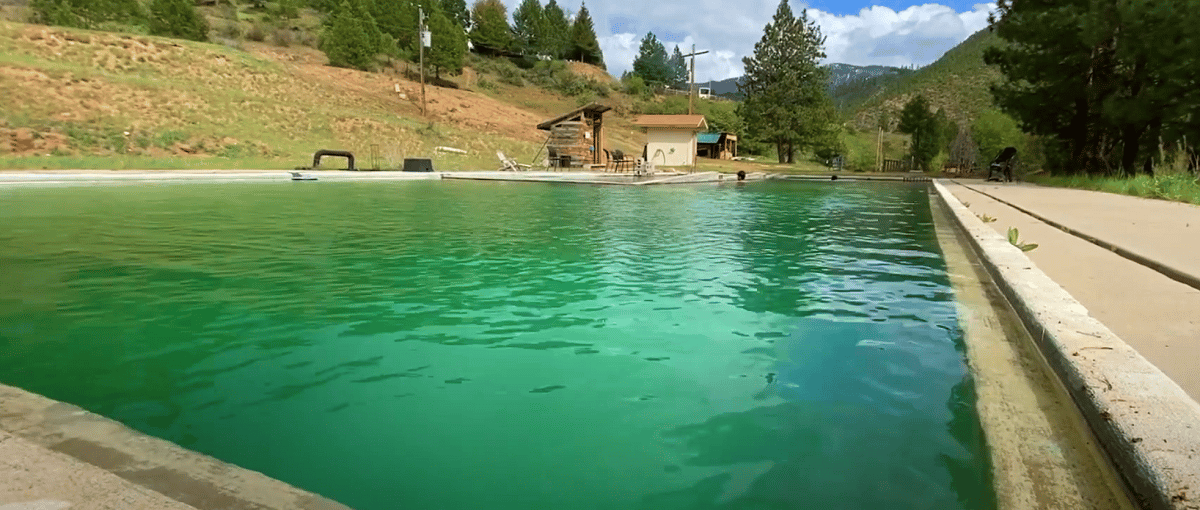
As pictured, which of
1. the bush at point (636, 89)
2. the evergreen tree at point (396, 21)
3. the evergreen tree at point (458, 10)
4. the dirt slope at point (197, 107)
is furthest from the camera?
the evergreen tree at point (458, 10)

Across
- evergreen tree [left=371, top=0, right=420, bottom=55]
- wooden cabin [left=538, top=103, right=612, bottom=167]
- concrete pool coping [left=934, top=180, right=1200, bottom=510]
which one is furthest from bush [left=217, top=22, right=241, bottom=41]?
concrete pool coping [left=934, top=180, right=1200, bottom=510]

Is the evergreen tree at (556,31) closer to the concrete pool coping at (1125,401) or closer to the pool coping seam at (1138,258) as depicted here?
the pool coping seam at (1138,258)

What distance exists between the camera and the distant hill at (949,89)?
96.7m

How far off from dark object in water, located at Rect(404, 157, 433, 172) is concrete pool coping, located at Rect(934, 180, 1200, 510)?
25.5 metres

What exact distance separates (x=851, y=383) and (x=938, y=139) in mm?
51306

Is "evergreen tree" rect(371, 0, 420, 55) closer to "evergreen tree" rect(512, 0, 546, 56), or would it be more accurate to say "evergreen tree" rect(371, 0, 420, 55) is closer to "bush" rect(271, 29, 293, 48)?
"bush" rect(271, 29, 293, 48)

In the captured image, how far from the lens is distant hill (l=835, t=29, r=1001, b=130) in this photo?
96.7m

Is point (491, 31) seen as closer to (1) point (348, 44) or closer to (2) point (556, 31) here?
(2) point (556, 31)

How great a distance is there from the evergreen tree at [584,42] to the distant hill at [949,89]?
4052 cm

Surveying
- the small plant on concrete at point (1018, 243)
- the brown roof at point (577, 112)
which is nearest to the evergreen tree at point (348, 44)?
the brown roof at point (577, 112)

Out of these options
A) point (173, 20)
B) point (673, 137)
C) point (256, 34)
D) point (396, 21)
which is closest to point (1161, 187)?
point (673, 137)

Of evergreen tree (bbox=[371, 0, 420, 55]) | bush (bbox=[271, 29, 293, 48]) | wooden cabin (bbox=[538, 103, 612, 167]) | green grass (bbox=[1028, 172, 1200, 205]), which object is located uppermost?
evergreen tree (bbox=[371, 0, 420, 55])

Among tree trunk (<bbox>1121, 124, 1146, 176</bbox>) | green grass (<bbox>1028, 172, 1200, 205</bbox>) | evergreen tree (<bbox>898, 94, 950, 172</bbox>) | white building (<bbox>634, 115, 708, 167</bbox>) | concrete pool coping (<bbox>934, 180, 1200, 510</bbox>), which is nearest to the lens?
concrete pool coping (<bbox>934, 180, 1200, 510</bbox>)

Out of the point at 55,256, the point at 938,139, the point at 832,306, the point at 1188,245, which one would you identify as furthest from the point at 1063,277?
the point at 938,139
